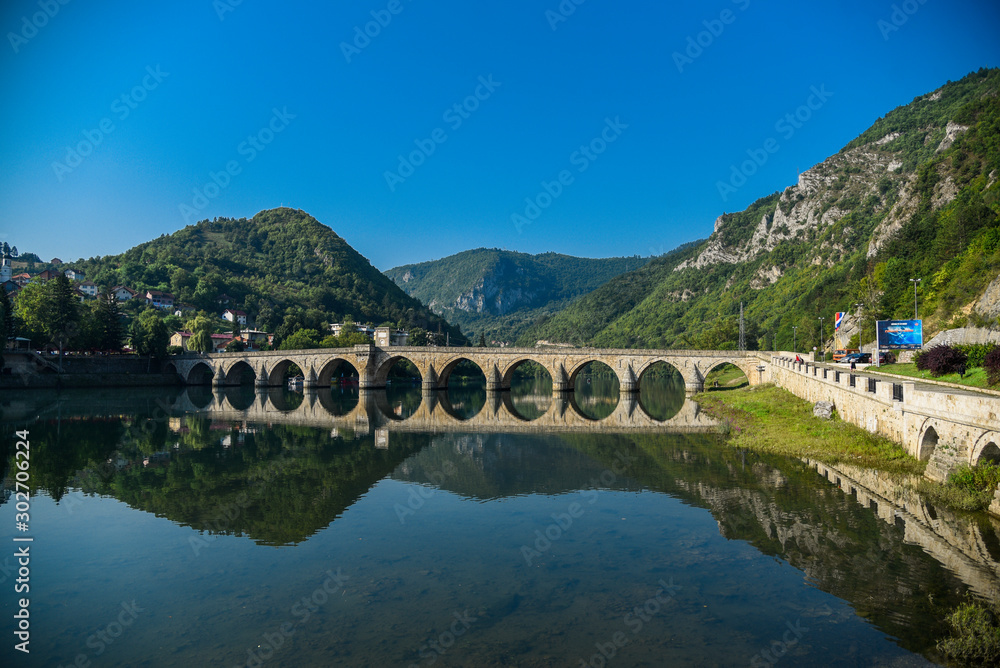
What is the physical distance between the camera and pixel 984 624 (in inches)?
305

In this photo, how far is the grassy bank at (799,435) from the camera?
53.6 feet

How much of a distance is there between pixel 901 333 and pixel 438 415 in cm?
2842

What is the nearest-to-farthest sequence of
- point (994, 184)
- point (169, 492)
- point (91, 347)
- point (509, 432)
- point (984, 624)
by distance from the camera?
point (984, 624)
point (169, 492)
point (509, 432)
point (994, 184)
point (91, 347)

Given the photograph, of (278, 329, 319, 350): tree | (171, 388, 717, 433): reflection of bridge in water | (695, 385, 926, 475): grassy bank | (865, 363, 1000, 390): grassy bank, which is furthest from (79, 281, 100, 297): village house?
(865, 363, 1000, 390): grassy bank

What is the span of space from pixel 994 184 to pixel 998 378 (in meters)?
36.0

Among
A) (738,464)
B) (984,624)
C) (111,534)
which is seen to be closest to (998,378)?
(738,464)

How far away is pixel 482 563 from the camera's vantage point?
38.1ft

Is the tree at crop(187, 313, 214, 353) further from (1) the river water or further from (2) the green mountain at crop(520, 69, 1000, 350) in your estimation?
(2) the green mountain at crop(520, 69, 1000, 350)

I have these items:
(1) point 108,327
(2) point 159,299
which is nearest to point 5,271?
(2) point 159,299

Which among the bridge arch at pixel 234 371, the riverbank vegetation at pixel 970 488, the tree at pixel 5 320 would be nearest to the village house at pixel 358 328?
the bridge arch at pixel 234 371

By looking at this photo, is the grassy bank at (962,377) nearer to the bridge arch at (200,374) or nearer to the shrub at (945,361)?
Answer: the shrub at (945,361)

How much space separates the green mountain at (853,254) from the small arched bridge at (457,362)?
11.7 m

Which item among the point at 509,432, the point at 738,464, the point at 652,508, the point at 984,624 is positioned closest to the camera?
the point at 984,624

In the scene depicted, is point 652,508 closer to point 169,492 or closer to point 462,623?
point 462,623
